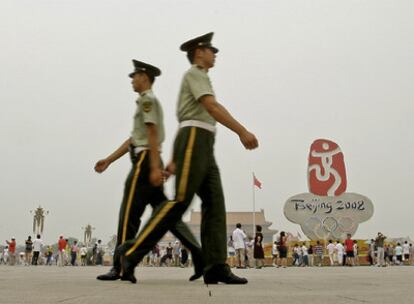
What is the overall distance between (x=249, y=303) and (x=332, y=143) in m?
33.2

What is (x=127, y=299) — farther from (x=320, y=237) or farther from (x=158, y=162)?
(x=320, y=237)

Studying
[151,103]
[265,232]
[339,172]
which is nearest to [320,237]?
[339,172]

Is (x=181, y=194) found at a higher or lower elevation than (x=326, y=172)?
lower

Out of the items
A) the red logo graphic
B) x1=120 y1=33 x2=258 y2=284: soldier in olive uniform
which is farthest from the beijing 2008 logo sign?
x1=120 y1=33 x2=258 y2=284: soldier in olive uniform

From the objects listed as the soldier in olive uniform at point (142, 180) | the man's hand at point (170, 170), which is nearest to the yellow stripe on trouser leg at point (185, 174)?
the man's hand at point (170, 170)

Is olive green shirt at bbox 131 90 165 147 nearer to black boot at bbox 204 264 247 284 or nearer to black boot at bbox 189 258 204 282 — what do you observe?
black boot at bbox 189 258 204 282

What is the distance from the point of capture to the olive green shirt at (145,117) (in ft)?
15.5

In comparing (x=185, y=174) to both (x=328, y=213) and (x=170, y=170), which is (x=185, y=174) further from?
(x=328, y=213)

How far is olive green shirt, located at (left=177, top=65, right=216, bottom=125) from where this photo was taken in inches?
169

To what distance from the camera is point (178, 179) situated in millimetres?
4176

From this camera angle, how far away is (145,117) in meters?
4.70

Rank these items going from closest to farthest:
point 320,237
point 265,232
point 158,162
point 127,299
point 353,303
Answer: point 353,303, point 127,299, point 158,162, point 320,237, point 265,232

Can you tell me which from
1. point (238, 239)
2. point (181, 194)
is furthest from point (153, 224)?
point (238, 239)

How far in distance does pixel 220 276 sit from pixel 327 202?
3010 centimetres
